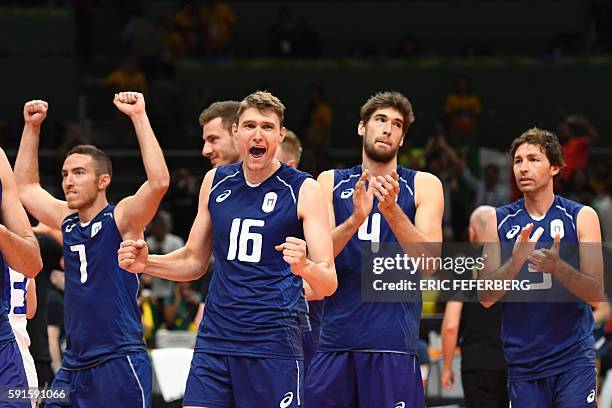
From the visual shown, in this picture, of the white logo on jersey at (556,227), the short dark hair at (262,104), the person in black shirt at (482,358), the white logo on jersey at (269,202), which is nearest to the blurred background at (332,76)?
the person in black shirt at (482,358)

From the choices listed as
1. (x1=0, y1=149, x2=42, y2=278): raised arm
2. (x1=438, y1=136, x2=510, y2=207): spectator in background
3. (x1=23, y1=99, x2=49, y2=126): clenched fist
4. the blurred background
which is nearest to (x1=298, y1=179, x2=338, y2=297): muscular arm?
(x1=0, y1=149, x2=42, y2=278): raised arm

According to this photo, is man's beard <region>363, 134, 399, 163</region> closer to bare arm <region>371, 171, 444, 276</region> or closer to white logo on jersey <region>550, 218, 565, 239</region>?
bare arm <region>371, 171, 444, 276</region>

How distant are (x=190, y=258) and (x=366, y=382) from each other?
148cm

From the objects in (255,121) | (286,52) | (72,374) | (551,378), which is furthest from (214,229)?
(286,52)

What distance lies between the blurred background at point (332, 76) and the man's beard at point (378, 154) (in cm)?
811

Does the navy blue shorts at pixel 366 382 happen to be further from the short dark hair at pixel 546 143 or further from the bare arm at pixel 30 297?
the bare arm at pixel 30 297

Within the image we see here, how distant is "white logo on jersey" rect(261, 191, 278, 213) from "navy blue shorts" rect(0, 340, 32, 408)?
1563mm

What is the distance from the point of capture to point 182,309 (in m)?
13.0

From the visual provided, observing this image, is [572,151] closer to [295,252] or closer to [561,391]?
[561,391]

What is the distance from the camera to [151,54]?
21.2 m

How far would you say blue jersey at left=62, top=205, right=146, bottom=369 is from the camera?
7.21 metres

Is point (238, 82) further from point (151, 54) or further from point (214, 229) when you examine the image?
point (214, 229)

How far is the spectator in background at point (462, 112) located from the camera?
19859mm

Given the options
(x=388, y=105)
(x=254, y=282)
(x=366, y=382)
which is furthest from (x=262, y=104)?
(x=366, y=382)
